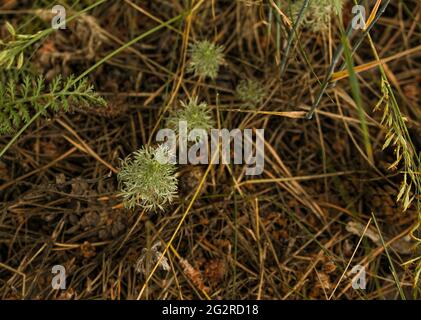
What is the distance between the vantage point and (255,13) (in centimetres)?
217

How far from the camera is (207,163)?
195 cm

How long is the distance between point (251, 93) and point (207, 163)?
0.38 m

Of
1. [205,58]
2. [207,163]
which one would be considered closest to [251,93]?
[205,58]

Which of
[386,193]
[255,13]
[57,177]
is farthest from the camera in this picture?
[255,13]

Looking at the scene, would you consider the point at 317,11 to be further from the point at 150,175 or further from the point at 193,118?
the point at 150,175

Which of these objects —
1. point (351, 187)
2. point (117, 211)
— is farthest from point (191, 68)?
point (351, 187)

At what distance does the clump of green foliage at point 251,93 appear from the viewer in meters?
2.00

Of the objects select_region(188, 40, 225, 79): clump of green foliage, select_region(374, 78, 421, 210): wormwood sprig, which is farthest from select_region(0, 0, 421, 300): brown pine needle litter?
select_region(374, 78, 421, 210): wormwood sprig

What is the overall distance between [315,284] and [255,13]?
4.24 ft

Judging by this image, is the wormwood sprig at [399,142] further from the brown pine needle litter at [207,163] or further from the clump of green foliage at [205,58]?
the clump of green foliage at [205,58]

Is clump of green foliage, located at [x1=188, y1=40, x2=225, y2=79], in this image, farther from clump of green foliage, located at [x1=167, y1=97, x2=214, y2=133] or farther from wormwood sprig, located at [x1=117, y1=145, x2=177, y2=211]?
wormwood sprig, located at [x1=117, y1=145, x2=177, y2=211]

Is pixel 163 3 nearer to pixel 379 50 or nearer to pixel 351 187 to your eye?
pixel 379 50
